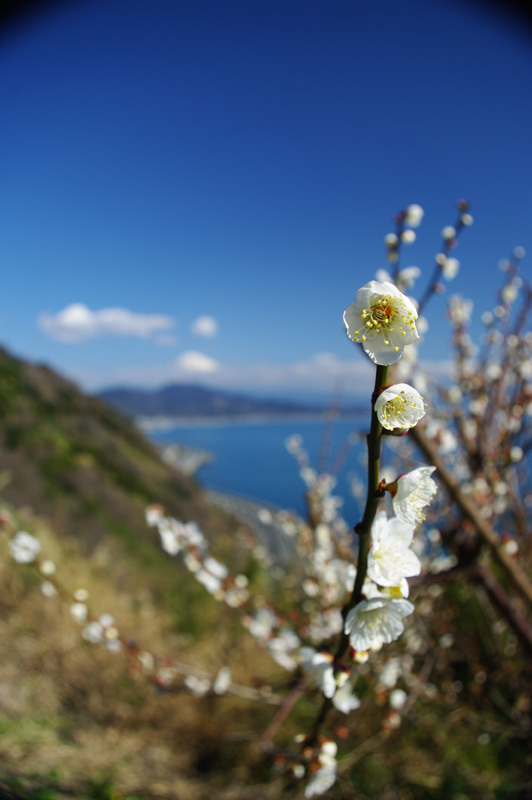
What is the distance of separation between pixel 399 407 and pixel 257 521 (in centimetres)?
1381

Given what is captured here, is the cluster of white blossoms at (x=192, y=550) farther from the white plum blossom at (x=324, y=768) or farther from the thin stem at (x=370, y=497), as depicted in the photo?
the thin stem at (x=370, y=497)

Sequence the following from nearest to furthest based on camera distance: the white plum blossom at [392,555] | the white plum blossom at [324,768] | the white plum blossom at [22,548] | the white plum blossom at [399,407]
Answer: the white plum blossom at [399,407], the white plum blossom at [392,555], the white plum blossom at [324,768], the white plum blossom at [22,548]

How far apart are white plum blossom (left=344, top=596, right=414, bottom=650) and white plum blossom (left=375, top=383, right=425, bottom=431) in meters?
0.27

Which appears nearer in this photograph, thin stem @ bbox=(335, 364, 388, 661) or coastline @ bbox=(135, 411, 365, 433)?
thin stem @ bbox=(335, 364, 388, 661)

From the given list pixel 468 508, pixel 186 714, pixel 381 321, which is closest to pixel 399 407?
pixel 381 321

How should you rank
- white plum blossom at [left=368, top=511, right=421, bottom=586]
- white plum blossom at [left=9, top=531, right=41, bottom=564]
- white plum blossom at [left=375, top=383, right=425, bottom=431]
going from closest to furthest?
white plum blossom at [left=375, top=383, right=425, bottom=431] → white plum blossom at [left=368, top=511, right=421, bottom=586] → white plum blossom at [left=9, top=531, right=41, bottom=564]

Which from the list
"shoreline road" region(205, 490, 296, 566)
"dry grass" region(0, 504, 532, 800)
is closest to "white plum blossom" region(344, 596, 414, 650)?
"dry grass" region(0, 504, 532, 800)

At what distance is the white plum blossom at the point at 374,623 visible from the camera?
2.00 feet

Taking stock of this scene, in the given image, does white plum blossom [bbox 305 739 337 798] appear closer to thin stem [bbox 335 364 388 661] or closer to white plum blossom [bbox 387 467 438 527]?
thin stem [bbox 335 364 388 661]

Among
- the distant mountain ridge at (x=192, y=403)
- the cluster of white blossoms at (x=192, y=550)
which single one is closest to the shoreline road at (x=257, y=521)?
the cluster of white blossoms at (x=192, y=550)

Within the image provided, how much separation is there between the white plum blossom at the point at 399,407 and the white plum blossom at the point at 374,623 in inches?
10.6

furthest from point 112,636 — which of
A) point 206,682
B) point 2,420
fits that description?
point 2,420

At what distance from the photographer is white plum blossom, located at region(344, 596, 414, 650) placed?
0.61 meters

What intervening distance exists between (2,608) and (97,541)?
8.15ft
